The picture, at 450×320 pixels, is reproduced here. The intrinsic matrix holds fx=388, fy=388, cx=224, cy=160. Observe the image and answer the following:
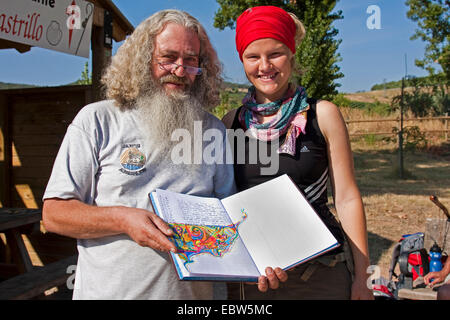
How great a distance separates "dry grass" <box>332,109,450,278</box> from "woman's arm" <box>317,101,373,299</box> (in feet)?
12.7

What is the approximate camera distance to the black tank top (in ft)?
6.05

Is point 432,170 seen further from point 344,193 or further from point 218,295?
point 344,193

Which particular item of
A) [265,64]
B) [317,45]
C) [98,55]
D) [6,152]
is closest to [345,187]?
[265,64]

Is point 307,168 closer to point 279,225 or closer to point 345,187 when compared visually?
point 345,187

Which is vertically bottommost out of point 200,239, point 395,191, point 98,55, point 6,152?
point 395,191

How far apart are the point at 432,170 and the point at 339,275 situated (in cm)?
1427

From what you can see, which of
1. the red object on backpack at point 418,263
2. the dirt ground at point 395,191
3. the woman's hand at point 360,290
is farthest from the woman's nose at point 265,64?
the dirt ground at point 395,191

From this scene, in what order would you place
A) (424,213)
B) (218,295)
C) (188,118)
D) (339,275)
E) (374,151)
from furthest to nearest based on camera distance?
(374,151), (424,213), (218,295), (188,118), (339,275)

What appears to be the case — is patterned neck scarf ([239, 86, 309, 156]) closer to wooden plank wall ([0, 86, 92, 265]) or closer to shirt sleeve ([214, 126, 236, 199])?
shirt sleeve ([214, 126, 236, 199])

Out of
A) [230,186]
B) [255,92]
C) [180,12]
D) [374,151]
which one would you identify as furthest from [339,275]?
[374,151]

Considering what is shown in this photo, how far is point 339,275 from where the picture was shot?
1.81 metres

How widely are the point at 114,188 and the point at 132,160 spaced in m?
0.14

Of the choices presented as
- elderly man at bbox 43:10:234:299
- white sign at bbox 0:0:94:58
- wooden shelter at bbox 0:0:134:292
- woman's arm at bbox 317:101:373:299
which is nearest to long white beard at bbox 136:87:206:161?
elderly man at bbox 43:10:234:299

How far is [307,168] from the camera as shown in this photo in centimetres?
185
